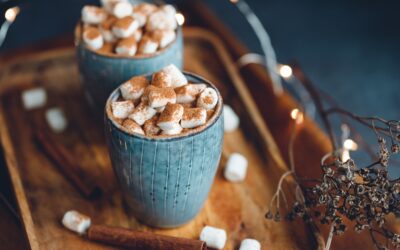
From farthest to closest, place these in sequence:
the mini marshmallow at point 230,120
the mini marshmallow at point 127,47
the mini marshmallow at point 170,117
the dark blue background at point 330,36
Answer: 1. the dark blue background at point 330,36
2. the mini marshmallow at point 230,120
3. the mini marshmallow at point 127,47
4. the mini marshmallow at point 170,117

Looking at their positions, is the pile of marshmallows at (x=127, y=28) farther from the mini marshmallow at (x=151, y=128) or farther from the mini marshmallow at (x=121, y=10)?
the mini marshmallow at (x=151, y=128)

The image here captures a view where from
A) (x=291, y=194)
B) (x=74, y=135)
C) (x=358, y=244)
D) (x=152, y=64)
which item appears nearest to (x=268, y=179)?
(x=291, y=194)

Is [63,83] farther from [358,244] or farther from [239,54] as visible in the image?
[358,244]

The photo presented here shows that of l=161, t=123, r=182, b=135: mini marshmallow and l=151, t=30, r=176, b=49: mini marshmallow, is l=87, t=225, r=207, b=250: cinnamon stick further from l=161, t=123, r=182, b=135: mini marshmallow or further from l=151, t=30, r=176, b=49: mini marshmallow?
l=151, t=30, r=176, b=49: mini marshmallow

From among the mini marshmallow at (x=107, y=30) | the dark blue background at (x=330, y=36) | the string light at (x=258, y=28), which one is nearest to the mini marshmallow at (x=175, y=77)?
the mini marshmallow at (x=107, y=30)

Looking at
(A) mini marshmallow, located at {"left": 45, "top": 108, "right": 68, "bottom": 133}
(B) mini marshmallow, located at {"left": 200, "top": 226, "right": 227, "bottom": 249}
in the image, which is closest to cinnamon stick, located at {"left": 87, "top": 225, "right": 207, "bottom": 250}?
(B) mini marshmallow, located at {"left": 200, "top": 226, "right": 227, "bottom": 249}

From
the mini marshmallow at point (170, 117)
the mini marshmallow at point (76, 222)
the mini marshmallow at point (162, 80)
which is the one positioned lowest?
the mini marshmallow at point (76, 222)
